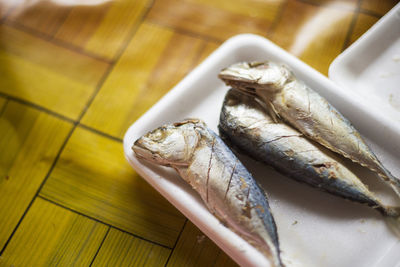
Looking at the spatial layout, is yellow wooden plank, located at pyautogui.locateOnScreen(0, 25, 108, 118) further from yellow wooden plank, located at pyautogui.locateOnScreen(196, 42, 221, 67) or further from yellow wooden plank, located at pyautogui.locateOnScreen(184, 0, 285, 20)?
yellow wooden plank, located at pyautogui.locateOnScreen(184, 0, 285, 20)

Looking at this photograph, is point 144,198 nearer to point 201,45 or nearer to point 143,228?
point 143,228

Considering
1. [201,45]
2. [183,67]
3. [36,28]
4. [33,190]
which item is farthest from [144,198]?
[36,28]

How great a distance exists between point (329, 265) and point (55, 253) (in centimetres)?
106

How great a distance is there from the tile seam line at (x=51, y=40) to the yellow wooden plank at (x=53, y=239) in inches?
32.4

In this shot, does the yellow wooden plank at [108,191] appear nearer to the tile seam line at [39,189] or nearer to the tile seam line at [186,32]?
the tile seam line at [39,189]

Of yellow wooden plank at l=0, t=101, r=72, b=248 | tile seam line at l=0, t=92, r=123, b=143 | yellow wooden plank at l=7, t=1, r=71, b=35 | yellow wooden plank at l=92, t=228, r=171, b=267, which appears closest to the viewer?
yellow wooden plank at l=92, t=228, r=171, b=267

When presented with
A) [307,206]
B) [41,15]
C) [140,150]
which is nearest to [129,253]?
[140,150]

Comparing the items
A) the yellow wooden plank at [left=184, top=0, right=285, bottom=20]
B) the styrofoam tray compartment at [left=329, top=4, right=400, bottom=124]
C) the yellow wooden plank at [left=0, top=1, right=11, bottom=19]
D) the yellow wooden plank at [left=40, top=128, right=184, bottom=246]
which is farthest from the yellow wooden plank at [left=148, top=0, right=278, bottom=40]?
the yellow wooden plank at [left=0, top=1, right=11, bottom=19]

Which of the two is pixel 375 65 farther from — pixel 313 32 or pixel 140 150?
pixel 140 150

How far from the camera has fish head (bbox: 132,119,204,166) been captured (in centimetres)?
112

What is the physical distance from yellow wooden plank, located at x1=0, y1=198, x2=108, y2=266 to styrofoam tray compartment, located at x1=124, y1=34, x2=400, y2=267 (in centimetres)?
39

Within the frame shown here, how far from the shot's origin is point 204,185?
109cm

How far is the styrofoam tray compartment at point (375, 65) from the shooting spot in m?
1.42

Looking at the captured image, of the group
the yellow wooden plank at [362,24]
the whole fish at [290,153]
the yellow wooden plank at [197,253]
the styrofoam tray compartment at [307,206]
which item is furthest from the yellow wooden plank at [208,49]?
the yellow wooden plank at [197,253]
